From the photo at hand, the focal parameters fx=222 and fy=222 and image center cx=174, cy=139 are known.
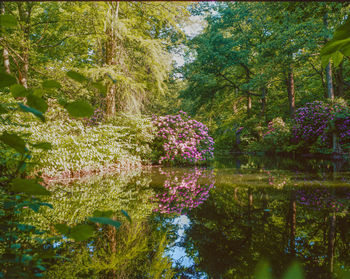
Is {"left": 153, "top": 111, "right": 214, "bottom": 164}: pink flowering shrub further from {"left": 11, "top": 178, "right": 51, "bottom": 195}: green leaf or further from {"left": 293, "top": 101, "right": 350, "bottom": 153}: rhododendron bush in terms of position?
{"left": 11, "top": 178, "right": 51, "bottom": 195}: green leaf

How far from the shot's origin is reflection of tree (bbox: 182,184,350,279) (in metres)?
1.32

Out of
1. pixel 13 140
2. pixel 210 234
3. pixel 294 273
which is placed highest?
pixel 13 140

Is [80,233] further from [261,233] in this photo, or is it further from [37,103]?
[261,233]

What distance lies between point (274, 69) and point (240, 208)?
34.3ft

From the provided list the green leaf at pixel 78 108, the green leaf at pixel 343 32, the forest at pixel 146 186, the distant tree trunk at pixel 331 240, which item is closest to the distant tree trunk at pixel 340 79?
the forest at pixel 146 186

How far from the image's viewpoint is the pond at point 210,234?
128 cm

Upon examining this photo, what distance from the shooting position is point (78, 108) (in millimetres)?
744

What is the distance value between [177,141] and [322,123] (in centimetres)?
659

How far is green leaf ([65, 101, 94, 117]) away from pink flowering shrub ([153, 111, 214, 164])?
6599 millimetres

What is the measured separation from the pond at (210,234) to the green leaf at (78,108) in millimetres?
926

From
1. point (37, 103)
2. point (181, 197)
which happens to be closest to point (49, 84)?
point (37, 103)

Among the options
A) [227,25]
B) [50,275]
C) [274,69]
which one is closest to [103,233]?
[50,275]

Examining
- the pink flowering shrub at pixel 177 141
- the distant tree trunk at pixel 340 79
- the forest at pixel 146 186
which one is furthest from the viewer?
the distant tree trunk at pixel 340 79

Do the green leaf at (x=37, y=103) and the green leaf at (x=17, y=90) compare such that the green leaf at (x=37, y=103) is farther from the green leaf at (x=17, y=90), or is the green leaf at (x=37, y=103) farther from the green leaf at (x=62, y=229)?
the green leaf at (x=62, y=229)
